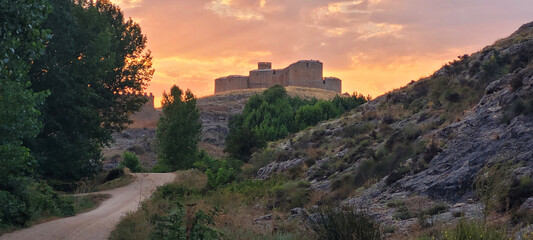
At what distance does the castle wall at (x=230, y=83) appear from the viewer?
14325 cm

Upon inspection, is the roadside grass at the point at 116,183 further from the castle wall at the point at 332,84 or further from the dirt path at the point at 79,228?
the castle wall at the point at 332,84

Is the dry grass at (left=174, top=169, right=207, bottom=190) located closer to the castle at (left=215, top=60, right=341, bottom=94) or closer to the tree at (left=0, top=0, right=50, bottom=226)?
the tree at (left=0, top=0, right=50, bottom=226)

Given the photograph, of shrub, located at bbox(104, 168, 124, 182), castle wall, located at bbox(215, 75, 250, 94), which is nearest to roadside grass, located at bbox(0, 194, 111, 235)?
shrub, located at bbox(104, 168, 124, 182)

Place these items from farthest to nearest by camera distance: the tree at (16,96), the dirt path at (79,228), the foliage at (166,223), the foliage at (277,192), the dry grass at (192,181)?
1. the dry grass at (192,181)
2. the foliage at (277,192)
3. the dirt path at (79,228)
4. the foliage at (166,223)
5. the tree at (16,96)

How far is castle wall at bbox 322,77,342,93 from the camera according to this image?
5650 inches

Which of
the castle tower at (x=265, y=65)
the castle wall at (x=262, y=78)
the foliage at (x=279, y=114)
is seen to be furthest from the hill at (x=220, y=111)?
the castle tower at (x=265, y=65)

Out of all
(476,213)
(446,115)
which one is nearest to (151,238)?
(476,213)

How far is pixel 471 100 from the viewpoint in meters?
25.8

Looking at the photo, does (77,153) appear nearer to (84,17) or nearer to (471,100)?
(84,17)

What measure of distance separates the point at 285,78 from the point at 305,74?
5.97m

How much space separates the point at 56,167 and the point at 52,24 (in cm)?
844

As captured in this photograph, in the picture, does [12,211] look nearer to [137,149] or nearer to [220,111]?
[137,149]

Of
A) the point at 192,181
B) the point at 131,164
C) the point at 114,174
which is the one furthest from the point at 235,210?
the point at 131,164

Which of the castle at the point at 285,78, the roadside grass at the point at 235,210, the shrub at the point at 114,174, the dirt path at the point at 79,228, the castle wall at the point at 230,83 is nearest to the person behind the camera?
the roadside grass at the point at 235,210
